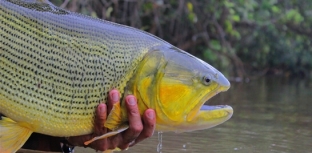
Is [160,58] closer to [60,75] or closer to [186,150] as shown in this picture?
[60,75]

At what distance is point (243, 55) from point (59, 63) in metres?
13.8

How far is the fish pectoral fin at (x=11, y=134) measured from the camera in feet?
7.14

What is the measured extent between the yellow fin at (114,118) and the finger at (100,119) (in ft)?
0.07

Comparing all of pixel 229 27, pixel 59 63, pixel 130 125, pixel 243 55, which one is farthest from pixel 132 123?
pixel 243 55

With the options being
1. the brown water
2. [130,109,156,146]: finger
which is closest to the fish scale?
[130,109,156,146]: finger

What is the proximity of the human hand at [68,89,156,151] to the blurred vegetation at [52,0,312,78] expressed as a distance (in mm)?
3937

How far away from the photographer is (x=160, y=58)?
223cm

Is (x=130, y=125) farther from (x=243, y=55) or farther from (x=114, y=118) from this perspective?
(x=243, y=55)

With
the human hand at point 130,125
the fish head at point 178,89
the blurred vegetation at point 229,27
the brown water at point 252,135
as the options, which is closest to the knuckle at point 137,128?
the human hand at point 130,125

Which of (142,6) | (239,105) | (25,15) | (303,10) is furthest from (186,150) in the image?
(303,10)

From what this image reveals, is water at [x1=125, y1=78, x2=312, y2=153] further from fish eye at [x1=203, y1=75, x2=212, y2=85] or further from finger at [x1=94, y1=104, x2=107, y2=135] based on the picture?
fish eye at [x1=203, y1=75, x2=212, y2=85]

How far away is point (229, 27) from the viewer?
10.0m

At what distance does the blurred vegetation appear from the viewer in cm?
879

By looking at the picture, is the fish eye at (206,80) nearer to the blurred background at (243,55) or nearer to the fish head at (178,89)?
the fish head at (178,89)
